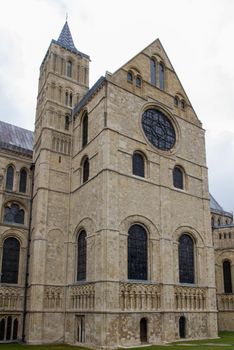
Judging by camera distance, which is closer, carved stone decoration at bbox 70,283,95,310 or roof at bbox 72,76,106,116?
carved stone decoration at bbox 70,283,95,310

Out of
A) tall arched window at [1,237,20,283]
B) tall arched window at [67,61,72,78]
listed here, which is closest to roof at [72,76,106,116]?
tall arched window at [67,61,72,78]

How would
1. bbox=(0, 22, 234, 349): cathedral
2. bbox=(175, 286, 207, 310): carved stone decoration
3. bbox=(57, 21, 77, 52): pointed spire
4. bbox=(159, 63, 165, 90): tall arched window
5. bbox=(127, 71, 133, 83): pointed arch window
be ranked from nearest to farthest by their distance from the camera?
bbox=(0, 22, 234, 349): cathedral, bbox=(175, 286, 207, 310): carved stone decoration, bbox=(127, 71, 133, 83): pointed arch window, bbox=(159, 63, 165, 90): tall arched window, bbox=(57, 21, 77, 52): pointed spire

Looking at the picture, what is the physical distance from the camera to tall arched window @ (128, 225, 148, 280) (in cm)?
2509

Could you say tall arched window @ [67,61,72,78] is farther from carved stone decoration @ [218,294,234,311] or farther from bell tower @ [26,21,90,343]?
carved stone decoration @ [218,294,234,311]

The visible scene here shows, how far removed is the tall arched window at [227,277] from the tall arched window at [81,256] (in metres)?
19.5

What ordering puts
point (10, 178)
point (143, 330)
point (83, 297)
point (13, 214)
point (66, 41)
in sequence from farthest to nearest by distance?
point (66, 41) < point (10, 178) < point (13, 214) < point (83, 297) < point (143, 330)

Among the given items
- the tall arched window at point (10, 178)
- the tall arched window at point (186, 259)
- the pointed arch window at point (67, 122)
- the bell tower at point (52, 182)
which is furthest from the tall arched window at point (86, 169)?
the tall arched window at point (186, 259)

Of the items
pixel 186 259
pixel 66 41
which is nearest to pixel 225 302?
pixel 186 259

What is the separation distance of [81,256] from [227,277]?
19.7 meters

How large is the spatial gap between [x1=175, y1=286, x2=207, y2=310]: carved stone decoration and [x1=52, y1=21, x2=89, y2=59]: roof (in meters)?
25.7

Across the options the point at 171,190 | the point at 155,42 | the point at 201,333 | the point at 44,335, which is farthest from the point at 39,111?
the point at 201,333

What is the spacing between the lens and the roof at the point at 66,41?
121 feet

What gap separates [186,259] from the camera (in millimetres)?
29141

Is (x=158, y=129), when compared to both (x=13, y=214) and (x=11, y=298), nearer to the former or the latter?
(x=13, y=214)
